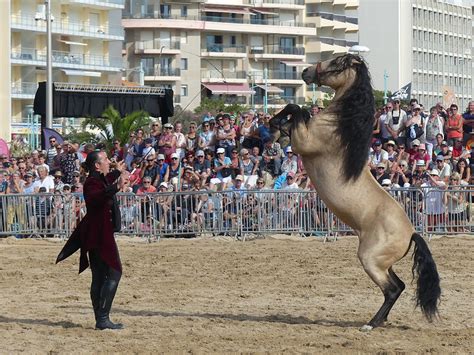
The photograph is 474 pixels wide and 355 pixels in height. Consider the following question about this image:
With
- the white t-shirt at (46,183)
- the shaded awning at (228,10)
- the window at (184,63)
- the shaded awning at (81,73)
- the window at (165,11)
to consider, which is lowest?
the white t-shirt at (46,183)

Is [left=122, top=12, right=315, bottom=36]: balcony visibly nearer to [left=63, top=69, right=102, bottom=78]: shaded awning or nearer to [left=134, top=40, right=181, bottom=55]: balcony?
[left=134, top=40, right=181, bottom=55]: balcony

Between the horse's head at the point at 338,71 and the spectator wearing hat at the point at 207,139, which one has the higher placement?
the horse's head at the point at 338,71

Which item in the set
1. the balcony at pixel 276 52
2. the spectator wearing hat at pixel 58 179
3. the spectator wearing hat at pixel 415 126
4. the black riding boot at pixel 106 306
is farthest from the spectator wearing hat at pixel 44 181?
the balcony at pixel 276 52

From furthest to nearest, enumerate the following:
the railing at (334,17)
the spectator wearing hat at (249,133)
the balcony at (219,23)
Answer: the railing at (334,17)
the balcony at (219,23)
the spectator wearing hat at (249,133)

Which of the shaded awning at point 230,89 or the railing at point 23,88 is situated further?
the shaded awning at point 230,89

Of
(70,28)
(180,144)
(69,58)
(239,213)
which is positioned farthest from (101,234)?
(69,58)

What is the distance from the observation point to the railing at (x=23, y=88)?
73.3m

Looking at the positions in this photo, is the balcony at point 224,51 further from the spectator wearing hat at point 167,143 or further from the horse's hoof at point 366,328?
the horse's hoof at point 366,328

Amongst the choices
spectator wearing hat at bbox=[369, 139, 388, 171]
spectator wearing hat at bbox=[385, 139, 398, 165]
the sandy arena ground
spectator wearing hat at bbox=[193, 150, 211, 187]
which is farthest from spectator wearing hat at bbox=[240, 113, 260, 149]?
the sandy arena ground

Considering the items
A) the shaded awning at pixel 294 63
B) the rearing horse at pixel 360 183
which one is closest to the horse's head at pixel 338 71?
the rearing horse at pixel 360 183

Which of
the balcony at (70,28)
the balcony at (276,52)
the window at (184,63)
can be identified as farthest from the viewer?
the balcony at (276,52)

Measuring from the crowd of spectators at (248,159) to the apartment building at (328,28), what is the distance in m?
80.4

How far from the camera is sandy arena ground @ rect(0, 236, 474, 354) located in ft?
34.7

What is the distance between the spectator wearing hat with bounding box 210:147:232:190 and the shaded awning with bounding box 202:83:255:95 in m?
69.8
